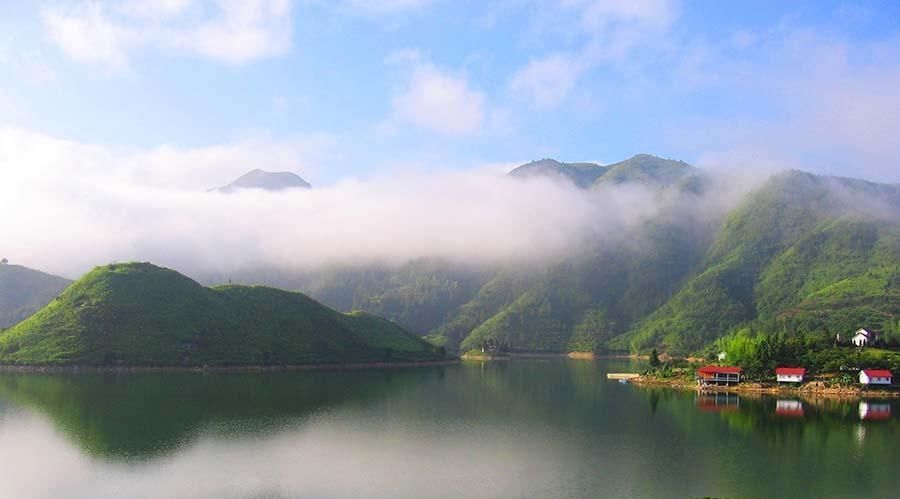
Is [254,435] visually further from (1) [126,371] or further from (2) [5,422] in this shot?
(1) [126,371]

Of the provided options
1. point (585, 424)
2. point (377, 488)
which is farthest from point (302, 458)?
point (585, 424)

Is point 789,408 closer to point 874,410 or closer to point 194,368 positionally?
point 874,410

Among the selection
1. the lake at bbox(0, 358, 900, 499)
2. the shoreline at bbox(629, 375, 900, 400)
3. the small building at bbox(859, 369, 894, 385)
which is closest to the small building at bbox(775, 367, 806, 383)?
the shoreline at bbox(629, 375, 900, 400)

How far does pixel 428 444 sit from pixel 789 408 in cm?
4747

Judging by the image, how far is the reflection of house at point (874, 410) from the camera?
7419cm

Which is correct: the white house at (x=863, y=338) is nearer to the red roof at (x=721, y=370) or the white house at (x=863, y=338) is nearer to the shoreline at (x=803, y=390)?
the shoreline at (x=803, y=390)

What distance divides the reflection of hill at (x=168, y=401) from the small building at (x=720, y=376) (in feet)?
145

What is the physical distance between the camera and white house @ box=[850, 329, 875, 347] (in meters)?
112

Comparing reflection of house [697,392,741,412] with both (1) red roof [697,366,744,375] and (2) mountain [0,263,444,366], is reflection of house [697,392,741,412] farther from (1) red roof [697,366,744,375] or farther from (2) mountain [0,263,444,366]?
(2) mountain [0,263,444,366]

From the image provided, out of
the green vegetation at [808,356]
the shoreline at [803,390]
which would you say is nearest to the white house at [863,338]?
the green vegetation at [808,356]

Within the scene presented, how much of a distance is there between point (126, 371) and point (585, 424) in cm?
8154

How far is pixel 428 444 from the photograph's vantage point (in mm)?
56000

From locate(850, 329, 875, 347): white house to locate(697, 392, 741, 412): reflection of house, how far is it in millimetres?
29089

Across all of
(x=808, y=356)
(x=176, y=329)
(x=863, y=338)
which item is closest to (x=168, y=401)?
(x=176, y=329)
